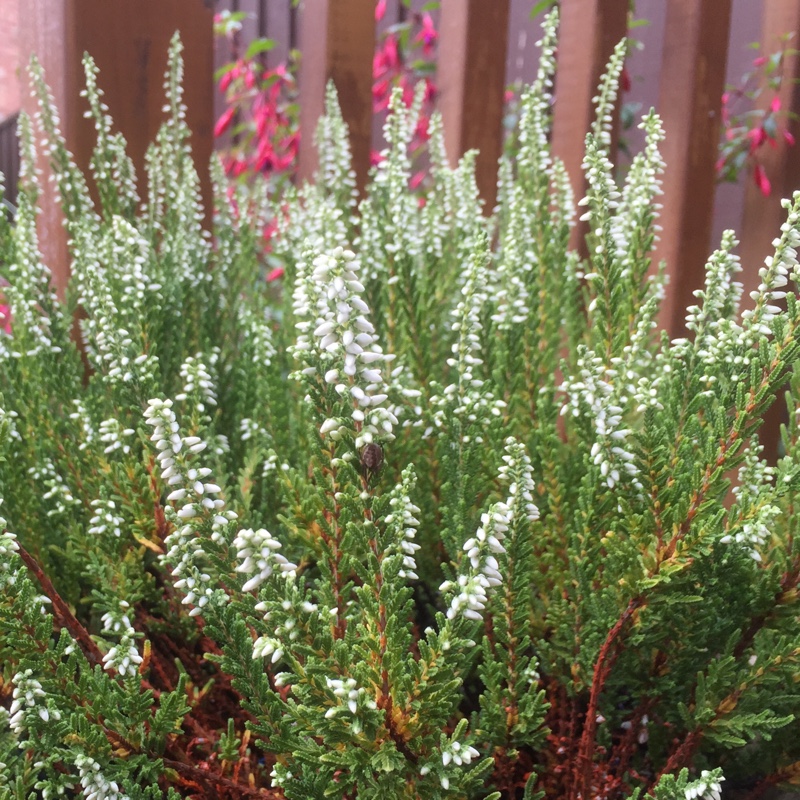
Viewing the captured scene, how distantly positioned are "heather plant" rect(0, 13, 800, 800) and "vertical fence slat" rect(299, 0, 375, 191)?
1.82 ft

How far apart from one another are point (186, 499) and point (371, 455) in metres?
0.15

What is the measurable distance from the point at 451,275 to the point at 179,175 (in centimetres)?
55

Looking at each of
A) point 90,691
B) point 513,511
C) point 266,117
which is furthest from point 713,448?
point 266,117

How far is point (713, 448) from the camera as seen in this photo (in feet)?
1.87

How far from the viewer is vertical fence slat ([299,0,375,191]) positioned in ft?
4.87

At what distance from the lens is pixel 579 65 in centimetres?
161

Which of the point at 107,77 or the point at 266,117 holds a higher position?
the point at 266,117

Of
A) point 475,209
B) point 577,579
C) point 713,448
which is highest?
point 475,209

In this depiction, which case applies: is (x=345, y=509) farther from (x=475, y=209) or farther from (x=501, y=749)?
(x=475, y=209)

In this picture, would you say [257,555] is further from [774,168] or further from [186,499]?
[774,168]

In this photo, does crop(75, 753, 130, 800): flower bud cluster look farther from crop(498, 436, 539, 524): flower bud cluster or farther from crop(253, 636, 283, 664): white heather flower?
crop(498, 436, 539, 524): flower bud cluster

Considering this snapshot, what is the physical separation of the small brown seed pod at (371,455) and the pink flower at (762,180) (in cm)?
177

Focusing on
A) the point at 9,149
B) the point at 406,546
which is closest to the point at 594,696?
the point at 406,546

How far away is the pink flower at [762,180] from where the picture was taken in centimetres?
190
